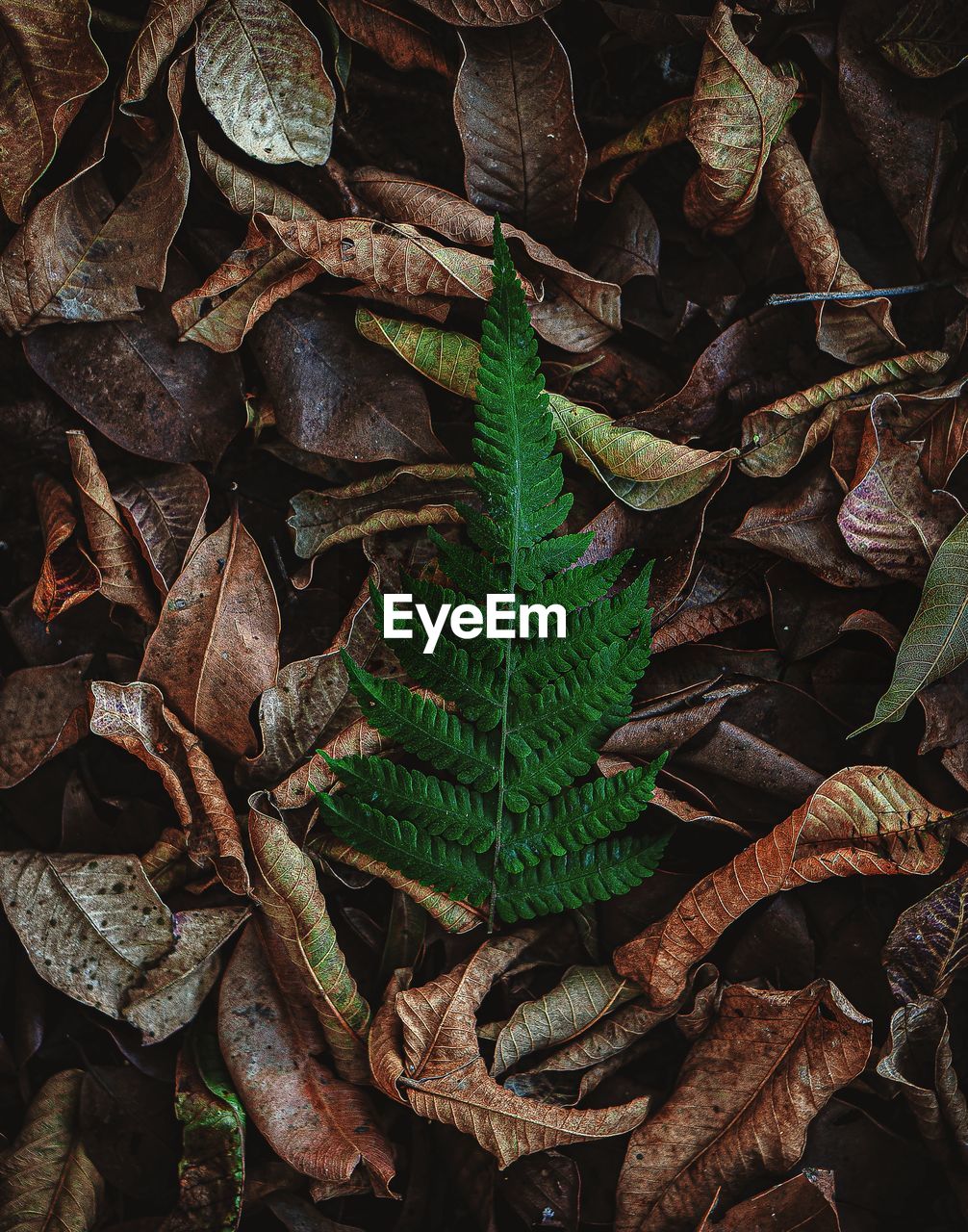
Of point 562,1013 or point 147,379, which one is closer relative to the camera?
point 562,1013

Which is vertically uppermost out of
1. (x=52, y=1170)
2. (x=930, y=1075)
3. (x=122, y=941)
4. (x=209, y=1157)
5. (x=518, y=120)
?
(x=518, y=120)

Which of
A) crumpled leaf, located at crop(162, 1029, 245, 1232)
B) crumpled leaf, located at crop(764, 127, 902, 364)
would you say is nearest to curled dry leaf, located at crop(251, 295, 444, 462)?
crumpled leaf, located at crop(764, 127, 902, 364)

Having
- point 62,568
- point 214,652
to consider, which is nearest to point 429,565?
point 214,652

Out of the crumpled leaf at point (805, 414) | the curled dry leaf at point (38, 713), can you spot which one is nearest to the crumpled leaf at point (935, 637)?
the crumpled leaf at point (805, 414)

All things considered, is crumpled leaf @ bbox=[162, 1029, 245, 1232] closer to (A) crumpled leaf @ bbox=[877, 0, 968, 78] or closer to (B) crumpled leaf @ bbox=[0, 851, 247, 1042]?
(B) crumpled leaf @ bbox=[0, 851, 247, 1042]

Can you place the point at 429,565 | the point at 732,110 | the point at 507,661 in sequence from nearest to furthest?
the point at 507,661 < the point at 732,110 < the point at 429,565

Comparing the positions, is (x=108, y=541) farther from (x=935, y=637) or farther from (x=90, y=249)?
(x=935, y=637)

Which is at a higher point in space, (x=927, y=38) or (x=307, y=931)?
(x=927, y=38)
